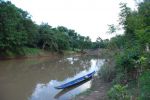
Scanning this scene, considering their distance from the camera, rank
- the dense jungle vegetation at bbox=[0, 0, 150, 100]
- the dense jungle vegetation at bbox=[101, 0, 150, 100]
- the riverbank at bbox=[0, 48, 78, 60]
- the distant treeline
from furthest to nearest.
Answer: the riverbank at bbox=[0, 48, 78, 60] → the distant treeline → the dense jungle vegetation at bbox=[0, 0, 150, 100] → the dense jungle vegetation at bbox=[101, 0, 150, 100]

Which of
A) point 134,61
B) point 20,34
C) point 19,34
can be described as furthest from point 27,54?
point 134,61

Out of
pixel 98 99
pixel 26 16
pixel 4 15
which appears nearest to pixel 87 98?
pixel 98 99

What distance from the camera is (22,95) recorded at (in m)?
9.69

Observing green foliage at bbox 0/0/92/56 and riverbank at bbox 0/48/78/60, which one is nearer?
green foliage at bbox 0/0/92/56

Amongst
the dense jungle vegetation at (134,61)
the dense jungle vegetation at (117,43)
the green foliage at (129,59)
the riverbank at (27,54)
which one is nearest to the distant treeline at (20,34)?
the dense jungle vegetation at (117,43)

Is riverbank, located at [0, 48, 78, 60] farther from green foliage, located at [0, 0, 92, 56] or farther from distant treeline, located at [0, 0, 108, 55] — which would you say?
distant treeline, located at [0, 0, 108, 55]

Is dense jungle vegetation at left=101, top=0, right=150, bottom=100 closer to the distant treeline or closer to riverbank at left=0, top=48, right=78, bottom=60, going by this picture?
the distant treeline

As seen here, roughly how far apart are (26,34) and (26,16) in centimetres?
431

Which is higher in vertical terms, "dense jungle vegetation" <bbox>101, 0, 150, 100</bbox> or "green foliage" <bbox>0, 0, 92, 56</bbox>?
"green foliage" <bbox>0, 0, 92, 56</bbox>

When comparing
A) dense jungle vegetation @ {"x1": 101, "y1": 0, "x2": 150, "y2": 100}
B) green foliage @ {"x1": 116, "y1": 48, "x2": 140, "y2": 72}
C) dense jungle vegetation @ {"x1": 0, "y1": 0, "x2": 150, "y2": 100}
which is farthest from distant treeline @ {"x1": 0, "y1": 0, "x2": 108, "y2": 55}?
green foliage @ {"x1": 116, "y1": 48, "x2": 140, "y2": 72}

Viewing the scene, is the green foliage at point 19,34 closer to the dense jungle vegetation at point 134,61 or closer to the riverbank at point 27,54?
the riverbank at point 27,54

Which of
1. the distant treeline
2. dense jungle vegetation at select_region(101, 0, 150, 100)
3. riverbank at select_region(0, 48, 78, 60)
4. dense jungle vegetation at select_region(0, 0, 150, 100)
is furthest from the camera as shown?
riverbank at select_region(0, 48, 78, 60)

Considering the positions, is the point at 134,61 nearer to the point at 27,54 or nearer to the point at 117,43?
the point at 117,43

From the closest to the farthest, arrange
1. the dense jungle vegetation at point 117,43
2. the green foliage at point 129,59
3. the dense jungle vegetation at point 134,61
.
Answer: the dense jungle vegetation at point 134,61
the dense jungle vegetation at point 117,43
the green foliage at point 129,59
